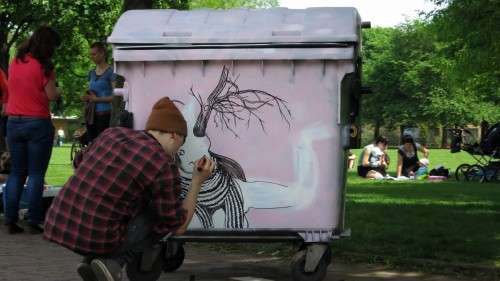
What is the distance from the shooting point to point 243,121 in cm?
633

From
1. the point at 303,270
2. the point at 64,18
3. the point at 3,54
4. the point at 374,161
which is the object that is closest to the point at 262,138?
the point at 303,270

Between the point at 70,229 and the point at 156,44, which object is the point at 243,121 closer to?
the point at 156,44

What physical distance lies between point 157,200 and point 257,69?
6.56 feet

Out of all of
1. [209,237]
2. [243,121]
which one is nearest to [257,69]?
[243,121]

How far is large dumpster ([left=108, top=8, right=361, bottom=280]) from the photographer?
626 centimetres

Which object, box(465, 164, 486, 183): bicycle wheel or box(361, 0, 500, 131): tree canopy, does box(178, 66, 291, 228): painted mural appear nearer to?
box(465, 164, 486, 183): bicycle wheel

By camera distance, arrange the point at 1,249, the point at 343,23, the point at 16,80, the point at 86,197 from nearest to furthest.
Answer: the point at 86,197, the point at 343,23, the point at 1,249, the point at 16,80

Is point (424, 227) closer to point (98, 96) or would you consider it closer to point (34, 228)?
point (98, 96)

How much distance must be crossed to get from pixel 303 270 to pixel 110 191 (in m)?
2.21

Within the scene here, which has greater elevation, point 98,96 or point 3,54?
point 3,54

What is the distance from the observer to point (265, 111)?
6.30 m

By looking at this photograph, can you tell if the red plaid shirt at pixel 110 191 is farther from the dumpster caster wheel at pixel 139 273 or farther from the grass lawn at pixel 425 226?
the grass lawn at pixel 425 226

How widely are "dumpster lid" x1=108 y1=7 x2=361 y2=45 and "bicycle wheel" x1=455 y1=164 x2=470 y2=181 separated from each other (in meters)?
17.6

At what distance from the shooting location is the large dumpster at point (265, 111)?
6.26m
